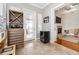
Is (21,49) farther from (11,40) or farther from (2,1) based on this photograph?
(2,1)

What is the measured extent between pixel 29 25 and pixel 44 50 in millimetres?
597

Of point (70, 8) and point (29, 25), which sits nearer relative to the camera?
point (70, 8)

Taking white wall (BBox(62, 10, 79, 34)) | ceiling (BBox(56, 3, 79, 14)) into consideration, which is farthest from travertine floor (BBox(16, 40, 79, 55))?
ceiling (BBox(56, 3, 79, 14))

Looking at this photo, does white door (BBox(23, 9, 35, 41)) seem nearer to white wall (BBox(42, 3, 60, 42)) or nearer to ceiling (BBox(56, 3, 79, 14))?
white wall (BBox(42, 3, 60, 42))

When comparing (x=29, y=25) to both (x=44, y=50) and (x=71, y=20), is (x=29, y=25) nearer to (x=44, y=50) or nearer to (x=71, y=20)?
(x=44, y=50)

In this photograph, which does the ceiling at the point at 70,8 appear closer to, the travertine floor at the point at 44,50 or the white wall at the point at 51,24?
the white wall at the point at 51,24

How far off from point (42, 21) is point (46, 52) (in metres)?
0.65

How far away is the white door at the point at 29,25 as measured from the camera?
5.66 feet

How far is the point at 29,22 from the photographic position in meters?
1.76

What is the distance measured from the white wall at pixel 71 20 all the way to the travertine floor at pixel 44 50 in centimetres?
43

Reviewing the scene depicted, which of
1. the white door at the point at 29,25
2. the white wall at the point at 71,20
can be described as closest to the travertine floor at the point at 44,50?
the white door at the point at 29,25

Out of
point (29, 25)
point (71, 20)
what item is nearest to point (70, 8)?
point (71, 20)

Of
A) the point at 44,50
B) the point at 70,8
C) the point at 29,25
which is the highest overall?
the point at 70,8

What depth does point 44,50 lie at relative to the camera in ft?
5.64
